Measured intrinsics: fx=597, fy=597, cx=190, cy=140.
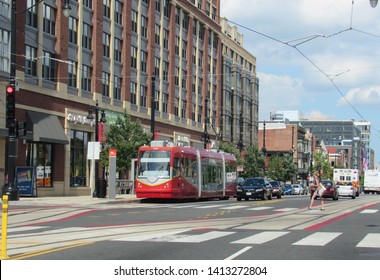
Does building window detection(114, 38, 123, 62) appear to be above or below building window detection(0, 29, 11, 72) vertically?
above

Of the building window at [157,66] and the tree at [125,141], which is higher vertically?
the building window at [157,66]

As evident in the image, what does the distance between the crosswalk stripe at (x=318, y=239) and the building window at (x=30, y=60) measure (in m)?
27.8

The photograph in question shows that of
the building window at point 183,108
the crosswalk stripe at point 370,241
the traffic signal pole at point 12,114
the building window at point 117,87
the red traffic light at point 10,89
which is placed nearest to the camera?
the crosswalk stripe at point 370,241

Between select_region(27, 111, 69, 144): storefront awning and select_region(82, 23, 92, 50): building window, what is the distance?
25.6 ft

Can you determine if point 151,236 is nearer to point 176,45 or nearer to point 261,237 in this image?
point 261,237

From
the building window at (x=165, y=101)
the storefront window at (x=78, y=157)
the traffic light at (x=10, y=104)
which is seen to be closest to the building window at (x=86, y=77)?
the storefront window at (x=78, y=157)

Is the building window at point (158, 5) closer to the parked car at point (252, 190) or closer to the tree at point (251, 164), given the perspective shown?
the tree at point (251, 164)

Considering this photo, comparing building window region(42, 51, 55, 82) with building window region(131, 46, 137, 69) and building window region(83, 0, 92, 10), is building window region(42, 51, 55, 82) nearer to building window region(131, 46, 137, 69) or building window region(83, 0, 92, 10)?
building window region(83, 0, 92, 10)

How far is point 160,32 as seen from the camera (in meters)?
59.9

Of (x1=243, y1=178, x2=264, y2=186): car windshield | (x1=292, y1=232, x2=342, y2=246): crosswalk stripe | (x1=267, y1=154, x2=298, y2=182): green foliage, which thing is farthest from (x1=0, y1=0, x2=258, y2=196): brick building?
(x1=267, y1=154, x2=298, y2=182): green foliage

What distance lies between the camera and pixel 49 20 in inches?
1638

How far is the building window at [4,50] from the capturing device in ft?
116

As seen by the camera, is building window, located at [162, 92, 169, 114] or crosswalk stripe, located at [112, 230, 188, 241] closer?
crosswalk stripe, located at [112, 230, 188, 241]

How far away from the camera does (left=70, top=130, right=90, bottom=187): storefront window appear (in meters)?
44.3
